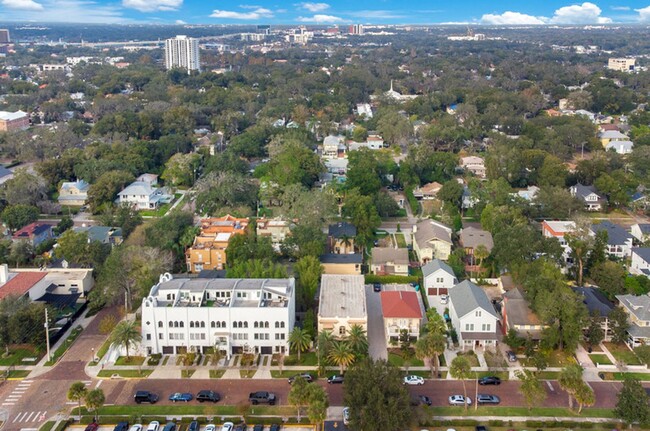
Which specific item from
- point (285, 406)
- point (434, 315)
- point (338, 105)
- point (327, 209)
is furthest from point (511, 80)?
point (285, 406)

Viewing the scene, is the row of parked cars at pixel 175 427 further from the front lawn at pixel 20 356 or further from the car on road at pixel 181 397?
the front lawn at pixel 20 356

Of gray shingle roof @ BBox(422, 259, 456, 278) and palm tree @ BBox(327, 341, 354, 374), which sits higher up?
gray shingle roof @ BBox(422, 259, 456, 278)

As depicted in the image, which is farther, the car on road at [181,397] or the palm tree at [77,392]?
the car on road at [181,397]

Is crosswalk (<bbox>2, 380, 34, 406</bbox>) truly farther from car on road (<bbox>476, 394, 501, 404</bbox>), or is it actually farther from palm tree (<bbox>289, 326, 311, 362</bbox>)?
car on road (<bbox>476, 394, 501, 404</bbox>)

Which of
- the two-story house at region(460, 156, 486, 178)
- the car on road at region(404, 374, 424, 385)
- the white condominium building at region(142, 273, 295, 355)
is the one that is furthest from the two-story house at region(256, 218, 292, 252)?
the two-story house at region(460, 156, 486, 178)

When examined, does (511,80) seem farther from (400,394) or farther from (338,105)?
(400,394)

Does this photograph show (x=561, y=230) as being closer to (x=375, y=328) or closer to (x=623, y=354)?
(x=623, y=354)

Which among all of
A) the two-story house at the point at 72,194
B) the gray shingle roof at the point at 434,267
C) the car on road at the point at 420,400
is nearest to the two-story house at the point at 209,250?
the gray shingle roof at the point at 434,267
